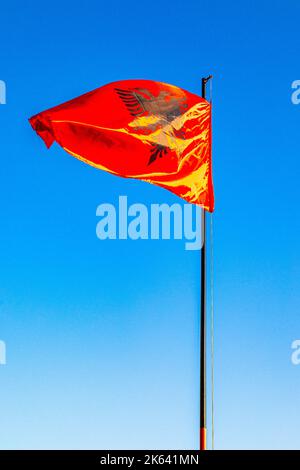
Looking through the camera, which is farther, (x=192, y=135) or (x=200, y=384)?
(x=192, y=135)

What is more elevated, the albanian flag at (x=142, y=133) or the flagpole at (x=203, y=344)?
the albanian flag at (x=142, y=133)

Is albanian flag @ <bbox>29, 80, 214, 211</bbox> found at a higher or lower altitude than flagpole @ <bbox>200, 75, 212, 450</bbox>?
higher

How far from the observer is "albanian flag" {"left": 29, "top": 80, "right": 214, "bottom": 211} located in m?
26.8

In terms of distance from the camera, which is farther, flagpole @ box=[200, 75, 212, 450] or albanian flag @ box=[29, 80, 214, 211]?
albanian flag @ box=[29, 80, 214, 211]

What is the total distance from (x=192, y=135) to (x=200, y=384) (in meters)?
8.04

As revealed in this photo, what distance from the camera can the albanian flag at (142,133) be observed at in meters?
26.8

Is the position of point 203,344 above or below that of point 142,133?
below

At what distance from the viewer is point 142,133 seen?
27766 millimetres

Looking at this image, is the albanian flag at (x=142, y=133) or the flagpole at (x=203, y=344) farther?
the albanian flag at (x=142, y=133)

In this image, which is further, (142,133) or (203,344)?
(142,133)
